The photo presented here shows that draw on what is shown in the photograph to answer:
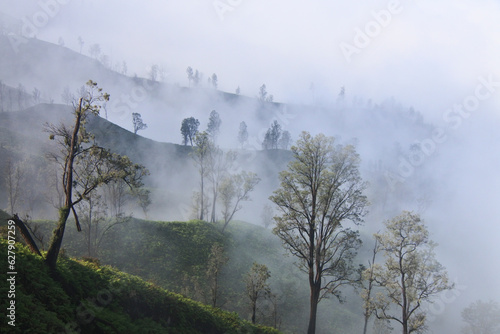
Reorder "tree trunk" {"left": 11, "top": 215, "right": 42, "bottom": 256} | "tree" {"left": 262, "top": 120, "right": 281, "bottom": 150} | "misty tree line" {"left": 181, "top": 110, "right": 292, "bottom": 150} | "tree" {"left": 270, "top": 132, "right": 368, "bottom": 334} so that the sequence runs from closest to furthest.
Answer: "tree trunk" {"left": 11, "top": 215, "right": 42, "bottom": 256} → "tree" {"left": 270, "top": 132, "right": 368, "bottom": 334} → "misty tree line" {"left": 181, "top": 110, "right": 292, "bottom": 150} → "tree" {"left": 262, "top": 120, "right": 281, "bottom": 150}

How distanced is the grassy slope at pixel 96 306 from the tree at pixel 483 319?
62.5 m

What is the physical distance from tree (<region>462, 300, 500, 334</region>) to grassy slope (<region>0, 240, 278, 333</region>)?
205 feet

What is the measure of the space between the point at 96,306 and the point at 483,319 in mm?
73764

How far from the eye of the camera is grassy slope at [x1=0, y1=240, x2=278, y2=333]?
9.94 m

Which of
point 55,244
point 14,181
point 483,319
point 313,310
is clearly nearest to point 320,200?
point 313,310

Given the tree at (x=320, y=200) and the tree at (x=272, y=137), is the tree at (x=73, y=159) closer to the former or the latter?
the tree at (x=320, y=200)

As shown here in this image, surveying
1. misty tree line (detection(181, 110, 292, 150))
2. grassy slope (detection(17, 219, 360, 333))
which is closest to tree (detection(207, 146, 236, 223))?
grassy slope (detection(17, 219, 360, 333))

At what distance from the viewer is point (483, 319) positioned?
5656cm

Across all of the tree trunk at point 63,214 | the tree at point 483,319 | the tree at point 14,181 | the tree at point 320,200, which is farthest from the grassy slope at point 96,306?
the tree at point 483,319

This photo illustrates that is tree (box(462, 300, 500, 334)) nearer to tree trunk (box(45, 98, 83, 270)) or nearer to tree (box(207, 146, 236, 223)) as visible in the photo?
tree (box(207, 146, 236, 223))

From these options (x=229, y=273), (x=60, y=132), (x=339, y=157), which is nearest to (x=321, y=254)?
(x=339, y=157)

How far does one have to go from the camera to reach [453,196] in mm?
187125

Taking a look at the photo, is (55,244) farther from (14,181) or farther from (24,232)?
(14,181)

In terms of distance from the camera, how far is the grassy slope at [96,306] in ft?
32.6
